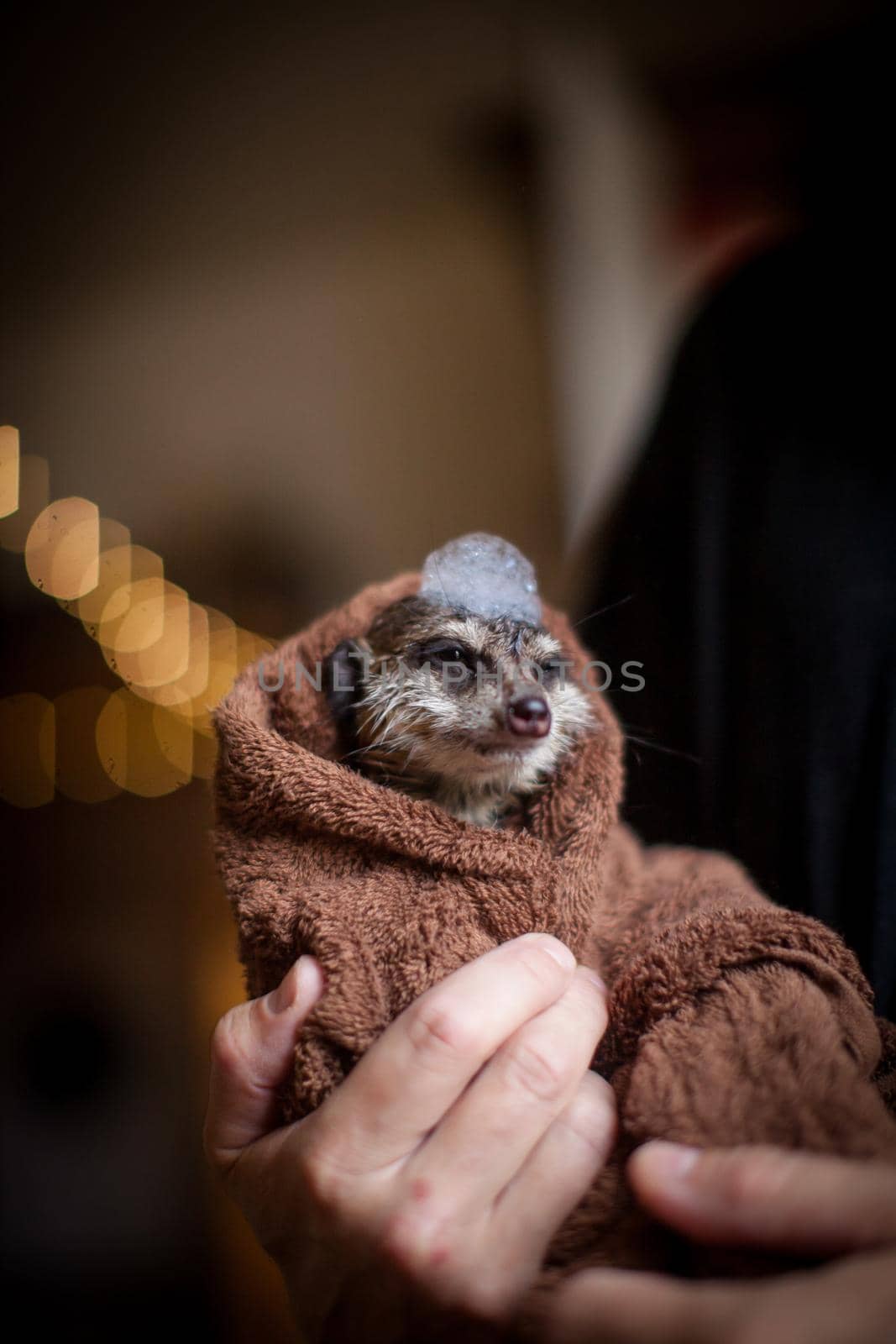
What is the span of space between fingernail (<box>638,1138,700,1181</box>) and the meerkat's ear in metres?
0.31

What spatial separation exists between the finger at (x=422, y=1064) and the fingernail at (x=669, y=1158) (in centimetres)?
8

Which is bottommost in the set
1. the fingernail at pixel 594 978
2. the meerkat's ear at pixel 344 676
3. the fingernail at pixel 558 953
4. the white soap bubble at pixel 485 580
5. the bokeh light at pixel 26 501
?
the fingernail at pixel 594 978

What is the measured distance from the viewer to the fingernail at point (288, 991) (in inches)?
16.4

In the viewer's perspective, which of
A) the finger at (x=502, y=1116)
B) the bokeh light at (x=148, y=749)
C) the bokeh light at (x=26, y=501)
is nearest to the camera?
the finger at (x=502, y=1116)

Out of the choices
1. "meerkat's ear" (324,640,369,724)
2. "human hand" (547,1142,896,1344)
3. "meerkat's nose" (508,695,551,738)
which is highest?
"meerkat's ear" (324,640,369,724)

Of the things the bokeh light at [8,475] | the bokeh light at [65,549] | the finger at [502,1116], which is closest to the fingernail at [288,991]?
the finger at [502,1116]

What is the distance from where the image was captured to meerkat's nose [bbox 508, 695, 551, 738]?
431mm

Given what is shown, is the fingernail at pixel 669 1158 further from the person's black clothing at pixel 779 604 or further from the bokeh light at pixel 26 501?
the bokeh light at pixel 26 501

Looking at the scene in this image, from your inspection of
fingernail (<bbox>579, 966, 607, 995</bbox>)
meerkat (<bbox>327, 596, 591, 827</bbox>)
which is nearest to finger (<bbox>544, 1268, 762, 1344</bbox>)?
fingernail (<bbox>579, 966, 607, 995</bbox>)

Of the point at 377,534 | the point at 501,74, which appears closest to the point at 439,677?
the point at 377,534

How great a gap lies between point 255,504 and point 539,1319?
51 cm

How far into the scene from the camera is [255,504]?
1.90 feet

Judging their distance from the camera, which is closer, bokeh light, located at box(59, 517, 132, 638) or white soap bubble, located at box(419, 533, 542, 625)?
white soap bubble, located at box(419, 533, 542, 625)

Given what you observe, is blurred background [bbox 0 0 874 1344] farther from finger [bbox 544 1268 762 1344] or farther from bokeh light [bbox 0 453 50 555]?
finger [bbox 544 1268 762 1344]
